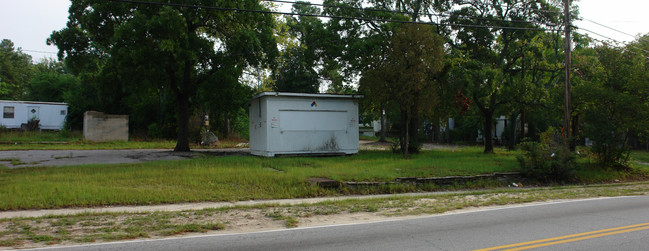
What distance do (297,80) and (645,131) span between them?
32443 millimetres

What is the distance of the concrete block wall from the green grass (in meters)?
16.6

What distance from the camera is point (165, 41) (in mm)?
17281

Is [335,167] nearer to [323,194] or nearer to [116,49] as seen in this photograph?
[323,194]

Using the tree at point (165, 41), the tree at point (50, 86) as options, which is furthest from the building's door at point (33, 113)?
the tree at point (165, 41)

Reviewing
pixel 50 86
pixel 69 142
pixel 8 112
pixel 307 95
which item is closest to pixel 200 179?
pixel 307 95

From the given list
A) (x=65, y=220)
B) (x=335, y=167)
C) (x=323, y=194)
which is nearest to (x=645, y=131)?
(x=335, y=167)

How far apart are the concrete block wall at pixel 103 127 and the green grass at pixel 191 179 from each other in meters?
16.6

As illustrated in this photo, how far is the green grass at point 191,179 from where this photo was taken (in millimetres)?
10141

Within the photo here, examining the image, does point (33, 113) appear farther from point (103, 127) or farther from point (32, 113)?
point (103, 127)

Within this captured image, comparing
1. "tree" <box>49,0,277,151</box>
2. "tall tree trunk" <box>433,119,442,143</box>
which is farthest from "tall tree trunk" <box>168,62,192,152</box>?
"tall tree trunk" <box>433,119,442,143</box>

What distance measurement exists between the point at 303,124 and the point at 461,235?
13.6 metres

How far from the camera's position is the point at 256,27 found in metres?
21.7

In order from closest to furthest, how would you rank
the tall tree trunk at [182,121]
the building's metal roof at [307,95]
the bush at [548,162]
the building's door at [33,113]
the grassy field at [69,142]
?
the bush at [548,162]
the building's metal roof at [307,95]
the tall tree trunk at [182,121]
the grassy field at [69,142]
the building's door at [33,113]

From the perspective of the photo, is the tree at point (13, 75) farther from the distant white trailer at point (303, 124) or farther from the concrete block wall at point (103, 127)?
the distant white trailer at point (303, 124)
